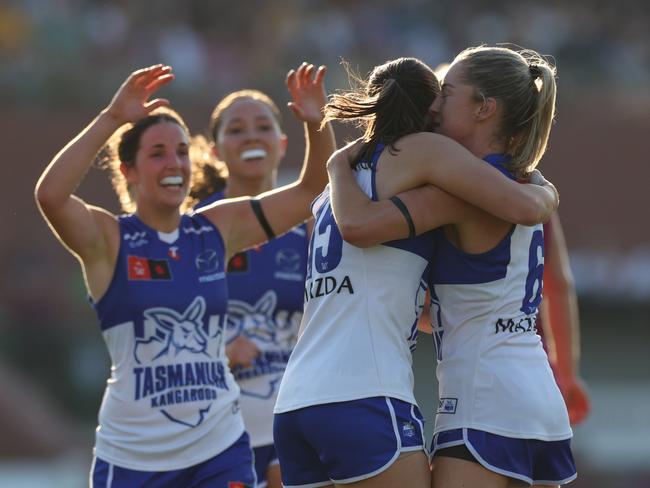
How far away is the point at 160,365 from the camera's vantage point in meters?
4.96

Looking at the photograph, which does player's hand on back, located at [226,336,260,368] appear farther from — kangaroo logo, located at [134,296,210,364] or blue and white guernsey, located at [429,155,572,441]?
blue and white guernsey, located at [429,155,572,441]

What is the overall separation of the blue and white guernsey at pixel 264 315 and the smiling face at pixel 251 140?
0.39 m

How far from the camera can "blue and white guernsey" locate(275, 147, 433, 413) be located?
3.87 m

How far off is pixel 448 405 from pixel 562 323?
7.10 feet

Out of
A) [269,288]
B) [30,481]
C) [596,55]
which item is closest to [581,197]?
[596,55]

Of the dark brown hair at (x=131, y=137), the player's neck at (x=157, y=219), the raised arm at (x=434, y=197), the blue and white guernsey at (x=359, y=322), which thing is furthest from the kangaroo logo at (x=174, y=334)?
the raised arm at (x=434, y=197)

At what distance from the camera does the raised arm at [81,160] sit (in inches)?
184

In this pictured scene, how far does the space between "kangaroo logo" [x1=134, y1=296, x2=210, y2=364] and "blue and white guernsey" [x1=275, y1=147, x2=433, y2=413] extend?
1.04 m

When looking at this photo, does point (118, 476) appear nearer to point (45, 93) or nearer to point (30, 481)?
point (30, 481)

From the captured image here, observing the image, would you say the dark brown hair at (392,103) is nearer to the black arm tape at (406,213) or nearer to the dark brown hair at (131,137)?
the black arm tape at (406,213)

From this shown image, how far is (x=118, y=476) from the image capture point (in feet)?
16.2

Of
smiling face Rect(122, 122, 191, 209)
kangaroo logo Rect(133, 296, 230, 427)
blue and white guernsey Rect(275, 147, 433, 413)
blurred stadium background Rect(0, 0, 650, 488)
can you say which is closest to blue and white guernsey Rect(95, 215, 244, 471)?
kangaroo logo Rect(133, 296, 230, 427)

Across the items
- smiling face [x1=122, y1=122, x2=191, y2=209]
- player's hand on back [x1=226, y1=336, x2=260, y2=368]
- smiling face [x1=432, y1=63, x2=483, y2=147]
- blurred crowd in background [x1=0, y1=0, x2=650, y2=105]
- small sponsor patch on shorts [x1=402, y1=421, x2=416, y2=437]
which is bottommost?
player's hand on back [x1=226, y1=336, x2=260, y2=368]

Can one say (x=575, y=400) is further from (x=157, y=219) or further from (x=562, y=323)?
(x=157, y=219)
